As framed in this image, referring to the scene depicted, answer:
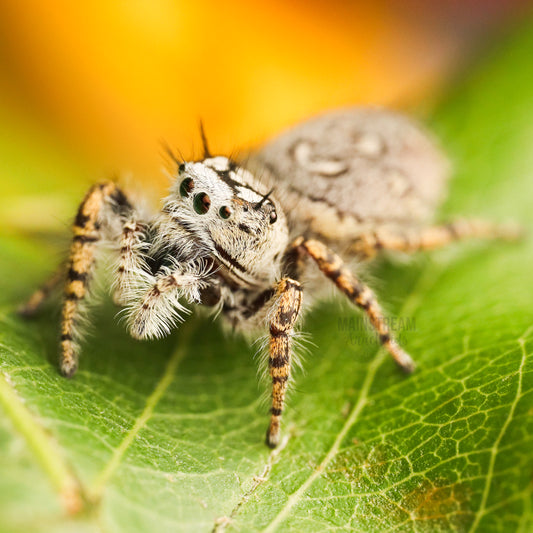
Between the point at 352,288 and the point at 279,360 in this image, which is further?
the point at 352,288

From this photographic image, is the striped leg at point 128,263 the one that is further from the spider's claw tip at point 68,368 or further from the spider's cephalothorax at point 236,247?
the spider's claw tip at point 68,368

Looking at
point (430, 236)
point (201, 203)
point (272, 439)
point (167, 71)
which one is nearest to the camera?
point (272, 439)

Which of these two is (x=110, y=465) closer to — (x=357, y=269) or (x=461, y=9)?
(x=357, y=269)

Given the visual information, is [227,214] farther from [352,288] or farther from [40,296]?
[40,296]

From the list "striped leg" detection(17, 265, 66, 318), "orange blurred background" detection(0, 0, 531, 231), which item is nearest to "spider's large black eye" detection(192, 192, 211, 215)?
"striped leg" detection(17, 265, 66, 318)

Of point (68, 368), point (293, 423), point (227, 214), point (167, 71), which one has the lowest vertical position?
point (293, 423)

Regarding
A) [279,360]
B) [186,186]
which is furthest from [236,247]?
[279,360]

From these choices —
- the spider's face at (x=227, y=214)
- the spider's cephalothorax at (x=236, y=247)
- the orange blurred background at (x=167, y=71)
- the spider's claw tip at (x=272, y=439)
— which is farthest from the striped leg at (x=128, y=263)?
the orange blurred background at (x=167, y=71)
